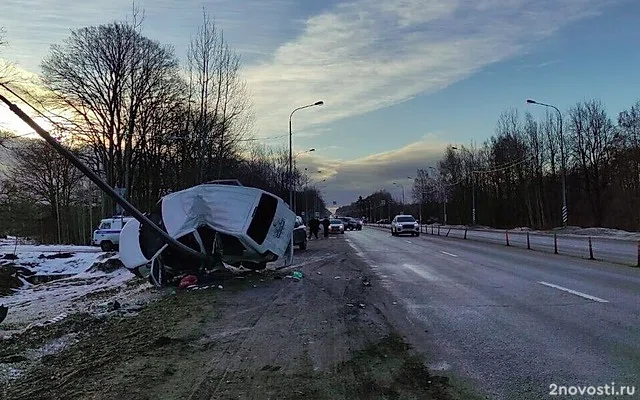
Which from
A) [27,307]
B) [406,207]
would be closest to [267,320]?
[27,307]

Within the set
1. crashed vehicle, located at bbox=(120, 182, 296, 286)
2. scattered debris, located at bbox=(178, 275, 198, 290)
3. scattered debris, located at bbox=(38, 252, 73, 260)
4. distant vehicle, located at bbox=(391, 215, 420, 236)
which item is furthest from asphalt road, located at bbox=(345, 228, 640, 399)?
distant vehicle, located at bbox=(391, 215, 420, 236)

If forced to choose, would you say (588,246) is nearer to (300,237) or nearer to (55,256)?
(300,237)

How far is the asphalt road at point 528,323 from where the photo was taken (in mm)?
6191

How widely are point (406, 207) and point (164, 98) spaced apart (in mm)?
103364

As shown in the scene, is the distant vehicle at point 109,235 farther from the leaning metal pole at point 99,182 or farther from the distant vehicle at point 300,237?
the leaning metal pole at point 99,182

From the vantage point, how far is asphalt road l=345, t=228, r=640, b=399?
20.3ft

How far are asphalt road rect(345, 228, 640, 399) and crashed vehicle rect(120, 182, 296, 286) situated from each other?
388 cm

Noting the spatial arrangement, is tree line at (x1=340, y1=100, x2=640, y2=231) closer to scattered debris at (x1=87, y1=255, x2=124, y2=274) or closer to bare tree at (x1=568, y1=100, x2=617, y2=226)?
bare tree at (x1=568, y1=100, x2=617, y2=226)

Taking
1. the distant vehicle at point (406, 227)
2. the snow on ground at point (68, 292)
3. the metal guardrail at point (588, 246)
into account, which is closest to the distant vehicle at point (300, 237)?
the snow on ground at point (68, 292)

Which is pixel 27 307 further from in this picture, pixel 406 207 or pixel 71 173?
pixel 406 207

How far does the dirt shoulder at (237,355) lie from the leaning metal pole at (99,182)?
6.75ft

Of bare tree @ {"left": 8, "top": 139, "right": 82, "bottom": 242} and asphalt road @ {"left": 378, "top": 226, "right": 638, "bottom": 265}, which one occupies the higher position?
bare tree @ {"left": 8, "top": 139, "right": 82, "bottom": 242}

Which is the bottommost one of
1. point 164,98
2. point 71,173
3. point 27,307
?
point 27,307

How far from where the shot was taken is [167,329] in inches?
363
